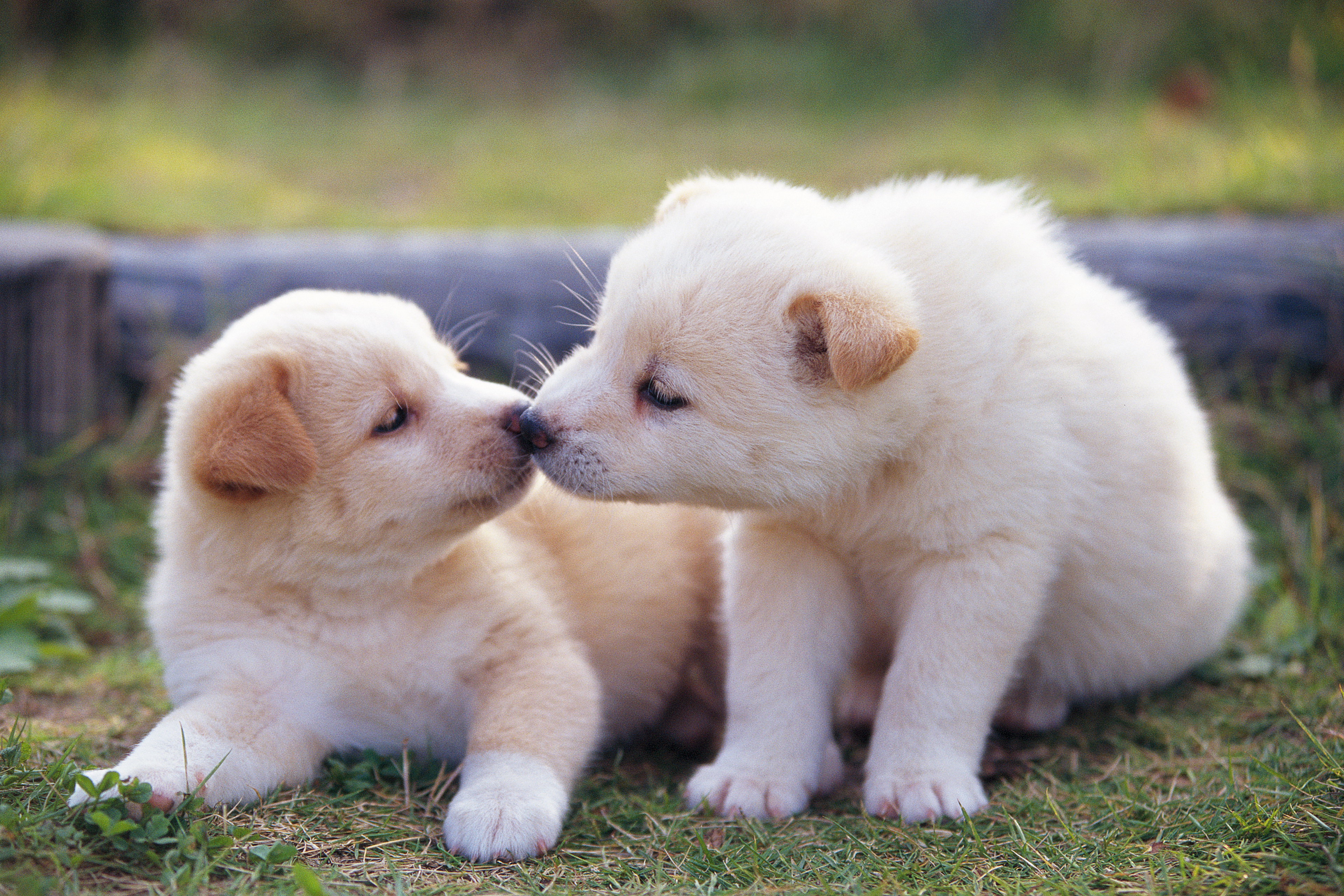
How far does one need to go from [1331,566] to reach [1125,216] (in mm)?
2293

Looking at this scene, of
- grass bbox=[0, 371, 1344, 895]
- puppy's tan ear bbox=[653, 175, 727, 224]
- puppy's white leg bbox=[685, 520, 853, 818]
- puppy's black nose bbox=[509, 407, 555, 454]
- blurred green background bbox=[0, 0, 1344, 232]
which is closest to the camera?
grass bbox=[0, 371, 1344, 895]

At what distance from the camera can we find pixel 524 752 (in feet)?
10.0

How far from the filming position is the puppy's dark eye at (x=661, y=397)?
3.01 meters

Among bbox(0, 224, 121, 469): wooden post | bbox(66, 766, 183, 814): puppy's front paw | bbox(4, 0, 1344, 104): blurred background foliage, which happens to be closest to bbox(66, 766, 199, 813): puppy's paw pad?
bbox(66, 766, 183, 814): puppy's front paw

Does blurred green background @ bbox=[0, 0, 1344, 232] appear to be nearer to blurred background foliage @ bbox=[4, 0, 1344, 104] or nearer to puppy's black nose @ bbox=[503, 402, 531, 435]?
blurred background foliage @ bbox=[4, 0, 1344, 104]

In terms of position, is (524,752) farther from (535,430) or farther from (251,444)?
(251,444)

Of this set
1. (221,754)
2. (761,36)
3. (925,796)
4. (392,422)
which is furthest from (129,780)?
(761,36)

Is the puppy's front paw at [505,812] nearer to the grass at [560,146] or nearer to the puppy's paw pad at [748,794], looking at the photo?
the puppy's paw pad at [748,794]

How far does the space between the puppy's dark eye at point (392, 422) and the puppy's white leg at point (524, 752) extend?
725 millimetres

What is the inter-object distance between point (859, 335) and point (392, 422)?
1371mm

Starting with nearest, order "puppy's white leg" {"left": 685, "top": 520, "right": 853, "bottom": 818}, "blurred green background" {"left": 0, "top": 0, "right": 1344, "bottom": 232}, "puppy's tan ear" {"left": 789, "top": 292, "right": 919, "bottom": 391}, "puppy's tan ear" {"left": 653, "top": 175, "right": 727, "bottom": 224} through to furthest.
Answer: "puppy's tan ear" {"left": 789, "top": 292, "right": 919, "bottom": 391} < "puppy's white leg" {"left": 685, "top": 520, "right": 853, "bottom": 818} < "puppy's tan ear" {"left": 653, "top": 175, "right": 727, "bottom": 224} < "blurred green background" {"left": 0, "top": 0, "right": 1344, "bottom": 232}

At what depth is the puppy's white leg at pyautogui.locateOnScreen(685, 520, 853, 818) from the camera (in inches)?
126

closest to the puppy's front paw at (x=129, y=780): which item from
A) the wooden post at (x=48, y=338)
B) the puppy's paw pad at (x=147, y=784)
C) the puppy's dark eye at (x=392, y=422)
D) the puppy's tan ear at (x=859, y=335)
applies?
the puppy's paw pad at (x=147, y=784)

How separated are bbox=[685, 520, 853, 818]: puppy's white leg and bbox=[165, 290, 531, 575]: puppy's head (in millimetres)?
756
